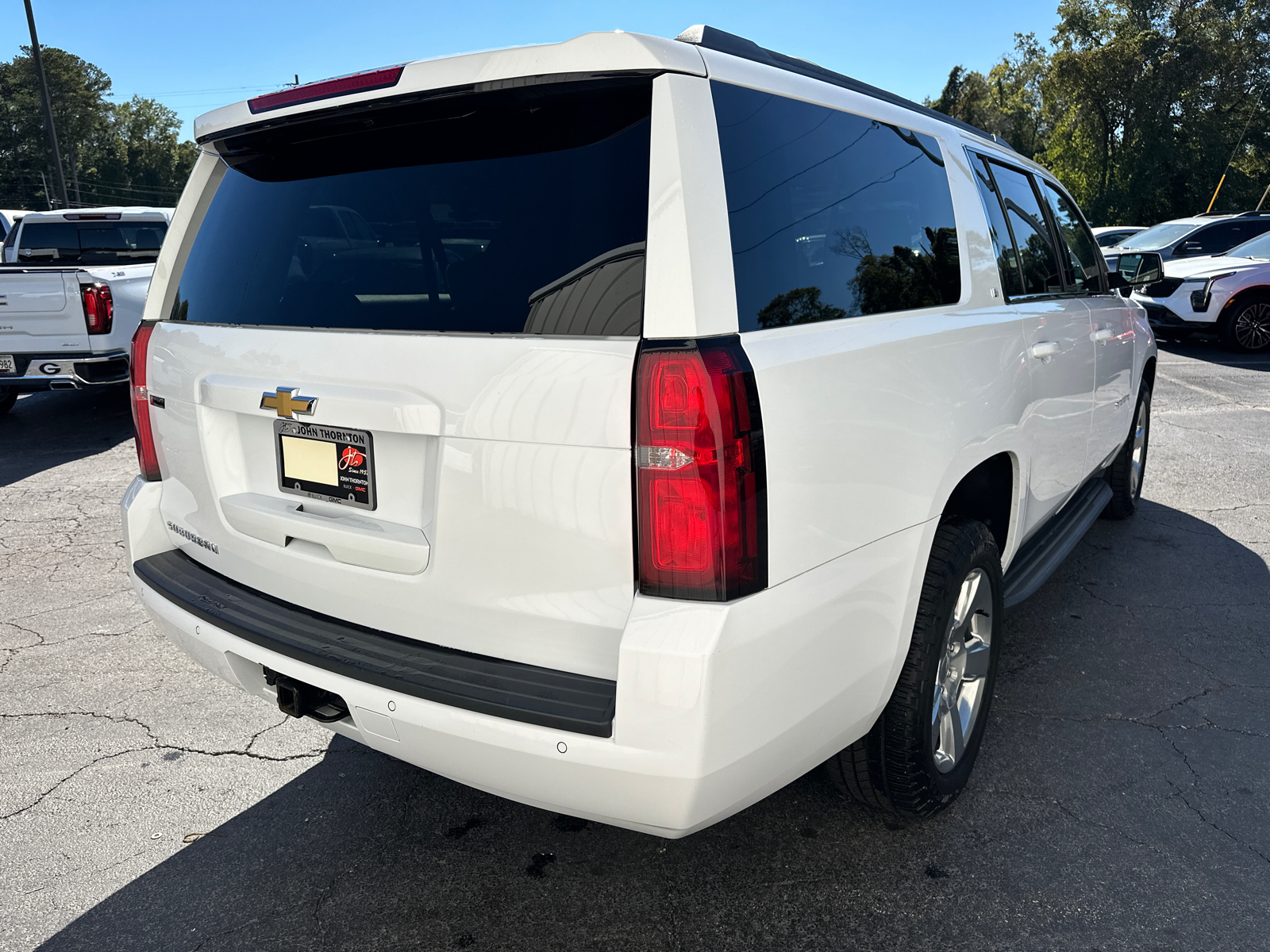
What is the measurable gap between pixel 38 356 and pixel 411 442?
23.5 feet

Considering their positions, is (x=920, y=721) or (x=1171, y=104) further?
(x=1171, y=104)

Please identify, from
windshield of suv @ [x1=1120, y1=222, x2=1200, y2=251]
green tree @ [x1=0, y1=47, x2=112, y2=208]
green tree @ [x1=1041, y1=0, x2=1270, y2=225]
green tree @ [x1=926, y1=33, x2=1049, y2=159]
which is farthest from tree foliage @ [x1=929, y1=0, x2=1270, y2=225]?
green tree @ [x1=0, y1=47, x2=112, y2=208]

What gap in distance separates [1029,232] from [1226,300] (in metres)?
10.8

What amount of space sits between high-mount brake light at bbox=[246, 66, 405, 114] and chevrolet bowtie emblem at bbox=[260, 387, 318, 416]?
2.28 feet

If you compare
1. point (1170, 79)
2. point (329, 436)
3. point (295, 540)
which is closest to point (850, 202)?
point (329, 436)

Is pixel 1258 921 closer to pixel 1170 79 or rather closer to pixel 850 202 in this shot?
pixel 850 202

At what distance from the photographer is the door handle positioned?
3096mm

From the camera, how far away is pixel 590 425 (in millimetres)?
1779

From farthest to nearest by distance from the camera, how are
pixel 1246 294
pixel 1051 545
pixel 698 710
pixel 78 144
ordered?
1. pixel 78 144
2. pixel 1246 294
3. pixel 1051 545
4. pixel 698 710

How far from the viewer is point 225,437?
2430mm

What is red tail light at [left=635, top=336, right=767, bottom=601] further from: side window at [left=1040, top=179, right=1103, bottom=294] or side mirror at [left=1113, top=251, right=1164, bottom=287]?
side mirror at [left=1113, top=251, right=1164, bottom=287]

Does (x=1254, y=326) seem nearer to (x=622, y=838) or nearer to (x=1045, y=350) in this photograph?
(x=1045, y=350)

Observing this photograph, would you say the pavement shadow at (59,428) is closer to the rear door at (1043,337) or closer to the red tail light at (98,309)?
the red tail light at (98,309)

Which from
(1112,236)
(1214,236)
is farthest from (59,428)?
(1112,236)
